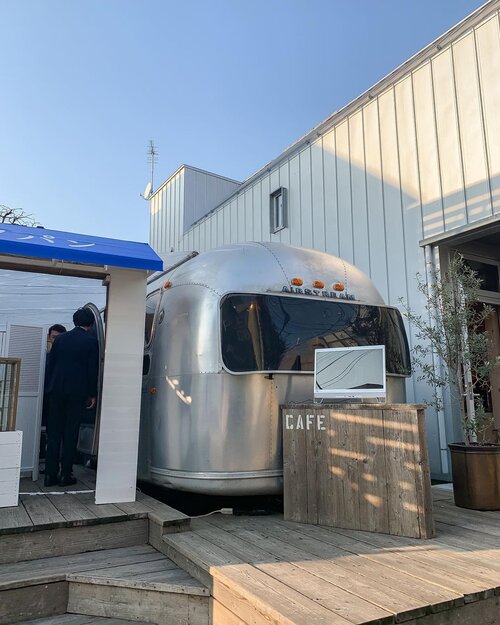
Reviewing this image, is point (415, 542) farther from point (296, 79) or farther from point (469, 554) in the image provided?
point (296, 79)

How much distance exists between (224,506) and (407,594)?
7.59 feet

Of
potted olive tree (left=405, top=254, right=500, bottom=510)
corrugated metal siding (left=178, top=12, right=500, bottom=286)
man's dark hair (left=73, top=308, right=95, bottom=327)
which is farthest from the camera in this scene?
corrugated metal siding (left=178, top=12, right=500, bottom=286)

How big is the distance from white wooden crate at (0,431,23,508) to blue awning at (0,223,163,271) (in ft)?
4.88

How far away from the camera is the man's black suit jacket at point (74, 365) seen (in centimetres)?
464

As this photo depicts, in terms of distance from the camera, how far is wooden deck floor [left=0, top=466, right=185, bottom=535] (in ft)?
10.7

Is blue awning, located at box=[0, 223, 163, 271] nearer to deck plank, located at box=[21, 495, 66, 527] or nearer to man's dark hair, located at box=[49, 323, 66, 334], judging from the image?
man's dark hair, located at box=[49, 323, 66, 334]

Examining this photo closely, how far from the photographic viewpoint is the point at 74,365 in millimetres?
4711

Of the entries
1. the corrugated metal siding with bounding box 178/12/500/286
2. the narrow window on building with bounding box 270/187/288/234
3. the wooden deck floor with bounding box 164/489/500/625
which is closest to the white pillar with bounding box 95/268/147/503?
the wooden deck floor with bounding box 164/489/500/625

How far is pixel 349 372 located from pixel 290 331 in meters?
0.60

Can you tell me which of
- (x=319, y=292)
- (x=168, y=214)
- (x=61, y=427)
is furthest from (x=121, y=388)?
(x=168, y=214)

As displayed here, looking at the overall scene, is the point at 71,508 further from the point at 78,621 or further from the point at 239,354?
the point at 239,354

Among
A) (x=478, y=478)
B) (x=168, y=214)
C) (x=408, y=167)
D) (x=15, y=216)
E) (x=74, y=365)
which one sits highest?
(x=168, y=214)

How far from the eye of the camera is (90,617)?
9.17 feet

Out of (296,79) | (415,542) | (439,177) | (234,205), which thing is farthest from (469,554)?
(296,79)
